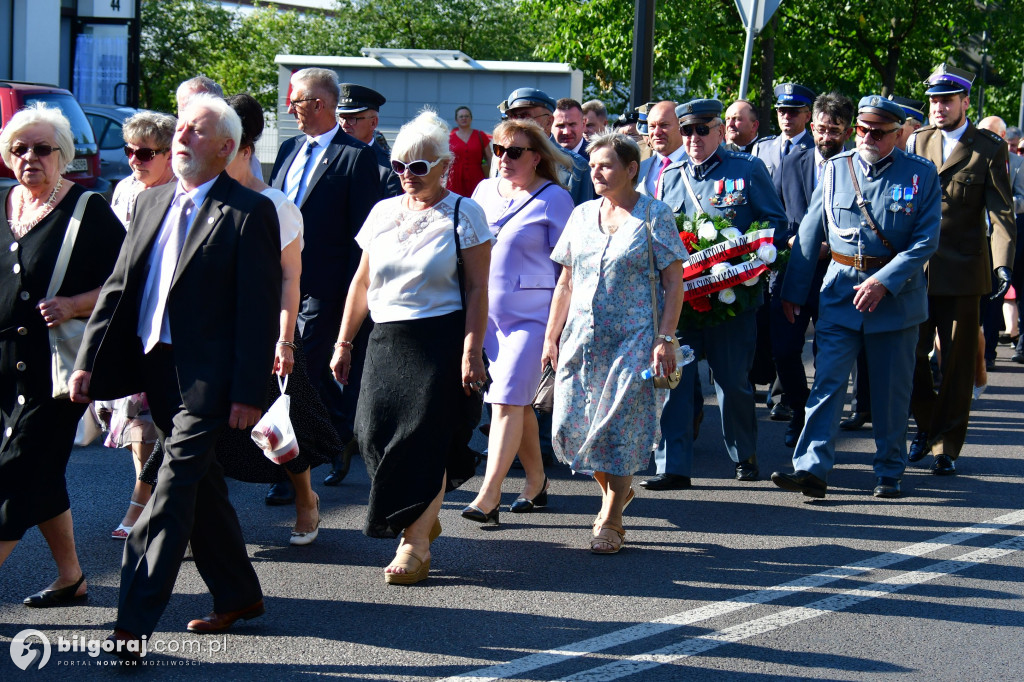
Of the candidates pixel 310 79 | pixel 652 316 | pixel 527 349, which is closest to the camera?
pixel 652 316

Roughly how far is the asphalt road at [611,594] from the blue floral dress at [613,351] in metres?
0.51

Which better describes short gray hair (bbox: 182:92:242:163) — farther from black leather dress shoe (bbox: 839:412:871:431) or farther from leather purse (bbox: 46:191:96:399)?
black leather dress shoe (bbox: 839:412:871:431)

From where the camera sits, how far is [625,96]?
3456 centimetres

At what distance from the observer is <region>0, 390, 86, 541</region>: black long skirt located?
471 cm

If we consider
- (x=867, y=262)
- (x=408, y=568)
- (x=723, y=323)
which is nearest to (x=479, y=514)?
(x=408, y=568)

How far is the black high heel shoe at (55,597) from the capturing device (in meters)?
4.88

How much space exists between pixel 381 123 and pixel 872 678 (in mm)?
20667

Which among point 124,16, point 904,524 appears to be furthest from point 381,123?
point 904,524

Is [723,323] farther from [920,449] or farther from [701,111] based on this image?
[920,449]

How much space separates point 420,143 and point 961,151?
4.30 metres

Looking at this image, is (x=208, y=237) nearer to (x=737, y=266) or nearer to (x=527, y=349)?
(x=527, y=349)

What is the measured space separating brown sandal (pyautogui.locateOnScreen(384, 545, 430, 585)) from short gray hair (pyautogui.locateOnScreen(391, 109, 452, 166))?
1673mm
